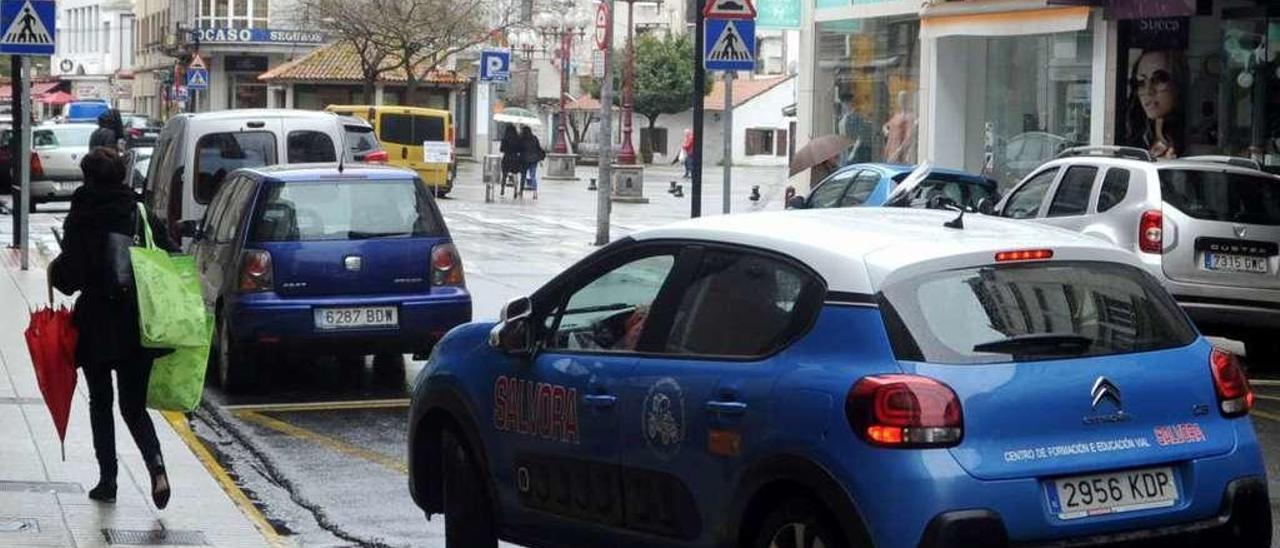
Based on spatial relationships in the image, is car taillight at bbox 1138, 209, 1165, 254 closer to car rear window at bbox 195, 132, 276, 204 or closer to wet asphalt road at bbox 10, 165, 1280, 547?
wet asphalt road at bbox 10, 165, 1280, 547

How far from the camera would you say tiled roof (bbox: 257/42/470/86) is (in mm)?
70625

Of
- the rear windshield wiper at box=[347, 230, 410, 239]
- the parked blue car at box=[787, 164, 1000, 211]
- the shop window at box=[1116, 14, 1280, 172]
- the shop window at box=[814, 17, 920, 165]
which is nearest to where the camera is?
the rear windshield wiper at box=[347, 230, 410, 239]

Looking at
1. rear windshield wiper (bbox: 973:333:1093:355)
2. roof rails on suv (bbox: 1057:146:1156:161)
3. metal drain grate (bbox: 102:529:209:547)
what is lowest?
metal drain grate (bbox: 102:529:209:547)

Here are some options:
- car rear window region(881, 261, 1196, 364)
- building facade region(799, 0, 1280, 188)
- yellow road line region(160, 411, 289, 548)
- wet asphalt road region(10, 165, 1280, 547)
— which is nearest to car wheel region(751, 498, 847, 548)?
car rear window region(881, 261, 1196, 364)

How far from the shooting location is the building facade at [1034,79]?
23.8 meters

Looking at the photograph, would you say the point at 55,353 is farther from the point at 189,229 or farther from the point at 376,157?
the point at 376,157

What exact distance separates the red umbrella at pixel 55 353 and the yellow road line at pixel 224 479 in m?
0.92

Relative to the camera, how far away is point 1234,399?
255 inches

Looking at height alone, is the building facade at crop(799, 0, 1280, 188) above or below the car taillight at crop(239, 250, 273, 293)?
above

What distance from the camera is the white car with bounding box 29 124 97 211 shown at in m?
35.6

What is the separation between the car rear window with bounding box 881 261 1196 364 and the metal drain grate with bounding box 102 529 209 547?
12.2 ft

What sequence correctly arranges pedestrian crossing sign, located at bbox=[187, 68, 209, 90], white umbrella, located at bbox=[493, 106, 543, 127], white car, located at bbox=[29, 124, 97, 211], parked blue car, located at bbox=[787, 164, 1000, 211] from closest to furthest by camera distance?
parked blue car, located at bbox=[787, 164, 1000, 211]
white car, located at bbox=[29, 124, 97, 211]
pedestrian crossing sign, located at bbox=[187, 68, 209, 90]
white umbrella, located at bbox=[493, 106, 543, 127]

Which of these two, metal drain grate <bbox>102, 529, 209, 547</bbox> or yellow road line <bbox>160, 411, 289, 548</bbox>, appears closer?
metal drain grate <bbox>102, 529, 209, 547</bbox>

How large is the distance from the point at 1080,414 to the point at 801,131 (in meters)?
30.2
